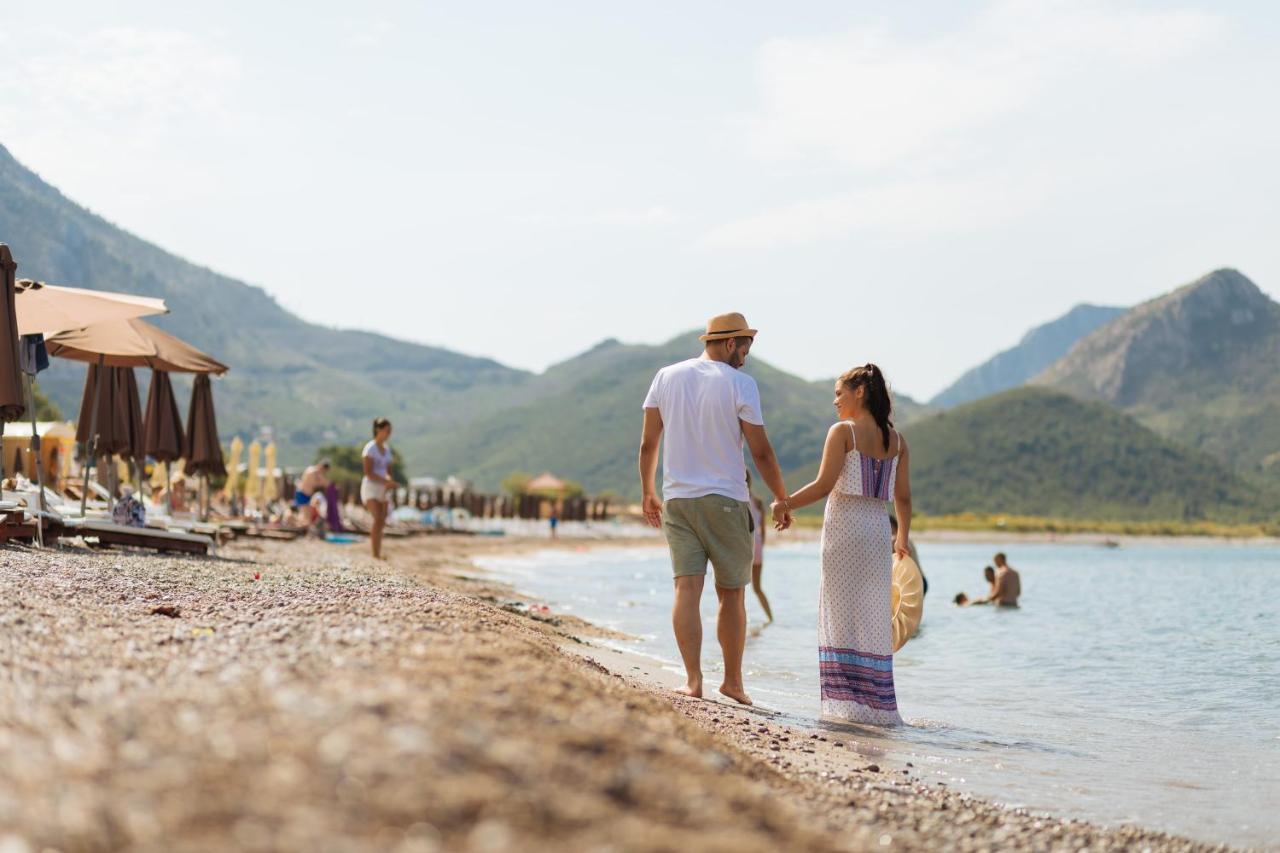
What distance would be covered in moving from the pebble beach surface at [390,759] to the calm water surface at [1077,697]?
2.40ft

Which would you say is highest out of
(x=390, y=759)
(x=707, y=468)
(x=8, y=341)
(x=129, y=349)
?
(x=129, y=349)

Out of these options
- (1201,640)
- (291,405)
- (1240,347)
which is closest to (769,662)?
(1201,640)

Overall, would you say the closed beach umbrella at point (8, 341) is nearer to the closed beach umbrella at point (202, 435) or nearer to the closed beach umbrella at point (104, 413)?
the closed beach umbrella at point (104, 413)

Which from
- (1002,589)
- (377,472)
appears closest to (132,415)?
(377,472)

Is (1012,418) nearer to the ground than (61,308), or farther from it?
farther from it

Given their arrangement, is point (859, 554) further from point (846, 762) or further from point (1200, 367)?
point (1200, 367)

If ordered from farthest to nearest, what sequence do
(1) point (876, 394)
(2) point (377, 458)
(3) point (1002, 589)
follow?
(3) point (1002, 589) → (2) point (377, 458) → (1) point (876, 394)

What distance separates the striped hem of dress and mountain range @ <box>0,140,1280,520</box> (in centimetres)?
6345

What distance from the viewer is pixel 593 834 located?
226cm

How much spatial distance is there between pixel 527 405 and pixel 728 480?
18494cm

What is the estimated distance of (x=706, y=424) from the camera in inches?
240

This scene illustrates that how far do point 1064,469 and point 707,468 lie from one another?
11286 centimetres

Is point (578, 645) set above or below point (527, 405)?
below

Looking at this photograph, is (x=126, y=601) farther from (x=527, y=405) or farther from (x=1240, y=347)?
(x=527, y=405)
